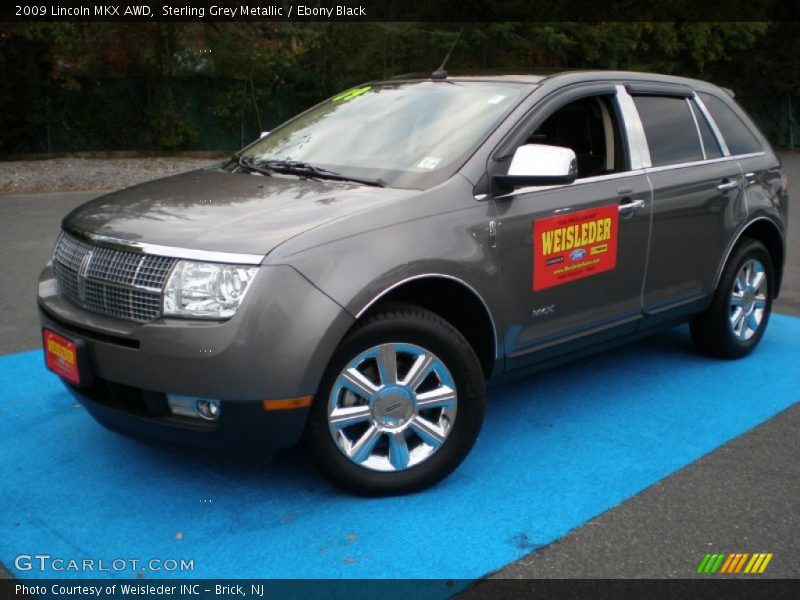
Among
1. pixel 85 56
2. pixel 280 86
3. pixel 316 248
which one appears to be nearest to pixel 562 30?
pixel 280 86

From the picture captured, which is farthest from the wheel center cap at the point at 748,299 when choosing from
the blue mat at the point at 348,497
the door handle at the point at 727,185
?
the door handle at the point at 727,185

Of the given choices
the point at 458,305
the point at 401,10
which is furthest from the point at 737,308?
the point at 401,10

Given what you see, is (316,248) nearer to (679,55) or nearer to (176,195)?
(176,195)

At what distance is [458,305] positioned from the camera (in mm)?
4062

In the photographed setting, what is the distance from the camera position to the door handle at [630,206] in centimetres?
464

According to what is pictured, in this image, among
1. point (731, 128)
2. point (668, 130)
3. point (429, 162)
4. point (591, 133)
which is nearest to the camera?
point (429, 162)

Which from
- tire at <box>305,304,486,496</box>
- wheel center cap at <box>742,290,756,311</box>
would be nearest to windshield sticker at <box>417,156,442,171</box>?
tire at <box>305,304,486,496</box>

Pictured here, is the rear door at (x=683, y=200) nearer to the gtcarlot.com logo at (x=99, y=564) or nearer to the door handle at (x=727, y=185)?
the door handle at (x=727, y=185)

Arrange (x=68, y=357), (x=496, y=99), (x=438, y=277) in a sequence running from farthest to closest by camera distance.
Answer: (x=496, y=99) → (x=438, y=277) → (x=68, y=357)

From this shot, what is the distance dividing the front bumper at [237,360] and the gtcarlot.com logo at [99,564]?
0.46 metres

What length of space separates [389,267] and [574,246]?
3.98 ft

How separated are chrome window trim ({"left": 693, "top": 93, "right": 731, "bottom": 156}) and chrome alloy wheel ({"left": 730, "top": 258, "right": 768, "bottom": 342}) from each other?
0.74 metres

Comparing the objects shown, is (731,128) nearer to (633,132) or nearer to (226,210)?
(633,132)

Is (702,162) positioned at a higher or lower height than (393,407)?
higher
